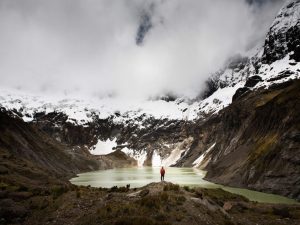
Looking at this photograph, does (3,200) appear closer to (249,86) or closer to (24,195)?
(24,195)

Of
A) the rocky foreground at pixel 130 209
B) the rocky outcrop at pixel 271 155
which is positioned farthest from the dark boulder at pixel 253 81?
A: the rocky foreground at pixel 130 209

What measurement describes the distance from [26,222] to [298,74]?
6530 inches

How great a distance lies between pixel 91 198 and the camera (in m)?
32.7

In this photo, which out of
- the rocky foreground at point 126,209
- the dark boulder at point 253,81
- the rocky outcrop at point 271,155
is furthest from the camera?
the dark boulder at point 253,81

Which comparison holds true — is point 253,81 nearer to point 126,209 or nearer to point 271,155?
point 271,155

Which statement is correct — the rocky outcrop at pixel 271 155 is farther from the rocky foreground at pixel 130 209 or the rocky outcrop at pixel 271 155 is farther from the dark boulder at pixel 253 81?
the dark boulder at pixel 253 81

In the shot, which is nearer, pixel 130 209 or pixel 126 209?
pixel 130 209

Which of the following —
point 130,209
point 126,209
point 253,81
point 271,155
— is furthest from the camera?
point 253,81

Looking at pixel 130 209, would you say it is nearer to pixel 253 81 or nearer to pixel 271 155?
pixel 271 155

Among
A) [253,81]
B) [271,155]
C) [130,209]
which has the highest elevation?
[253,81]

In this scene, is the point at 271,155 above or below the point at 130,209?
above

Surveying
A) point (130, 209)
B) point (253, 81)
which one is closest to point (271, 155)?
point (130, 209)

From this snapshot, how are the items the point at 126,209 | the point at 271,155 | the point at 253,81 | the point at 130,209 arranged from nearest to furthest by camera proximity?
the point at 130,209 → the point at 126,209 → the point at 271,155 → the point at 253,81

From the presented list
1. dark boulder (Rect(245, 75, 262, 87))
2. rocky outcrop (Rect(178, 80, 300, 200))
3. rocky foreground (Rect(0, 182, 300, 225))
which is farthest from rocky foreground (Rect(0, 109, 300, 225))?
dark boulder (Rect(245, 75, 262, 87))
